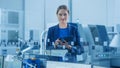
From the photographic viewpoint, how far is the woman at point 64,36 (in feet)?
9.09

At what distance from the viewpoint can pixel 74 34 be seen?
2838mm

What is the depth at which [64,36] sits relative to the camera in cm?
286

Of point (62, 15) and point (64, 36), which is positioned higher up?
point (62, 15)

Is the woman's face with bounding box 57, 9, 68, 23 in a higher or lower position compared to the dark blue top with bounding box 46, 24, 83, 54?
higher

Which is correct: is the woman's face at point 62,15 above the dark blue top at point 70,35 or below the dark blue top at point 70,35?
above

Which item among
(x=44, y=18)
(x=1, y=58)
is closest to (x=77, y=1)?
(x=44, y=18)

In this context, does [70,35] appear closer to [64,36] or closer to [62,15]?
[64,36]

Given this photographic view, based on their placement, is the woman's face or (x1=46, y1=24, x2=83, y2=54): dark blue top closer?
(x1=46, y1=24, x2=83, y2=54): dark blue top

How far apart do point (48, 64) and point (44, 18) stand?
4454 millimetres

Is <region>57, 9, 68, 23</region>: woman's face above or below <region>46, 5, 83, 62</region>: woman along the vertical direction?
above

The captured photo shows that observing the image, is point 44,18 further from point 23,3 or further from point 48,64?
point 48,64

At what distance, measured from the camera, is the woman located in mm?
2770

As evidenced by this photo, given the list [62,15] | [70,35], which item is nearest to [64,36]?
[70,35]

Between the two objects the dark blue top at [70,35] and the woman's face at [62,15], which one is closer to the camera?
the dark blue top at [70,35]
